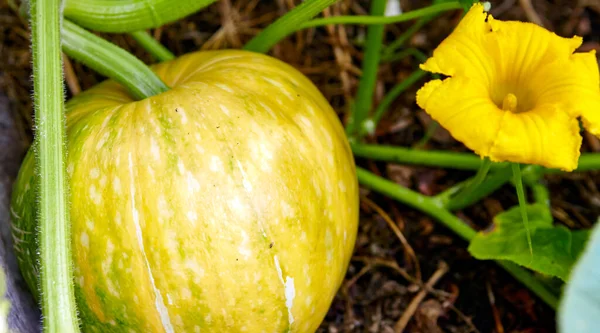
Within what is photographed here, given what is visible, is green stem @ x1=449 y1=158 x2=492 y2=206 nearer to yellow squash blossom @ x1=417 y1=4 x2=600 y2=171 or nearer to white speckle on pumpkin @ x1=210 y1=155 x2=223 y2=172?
yellow squash blossom @ x1=417 y1=4 x2=600 y2=171

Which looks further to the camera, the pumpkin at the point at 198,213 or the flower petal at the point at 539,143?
the pumpkin at the point at 198,213

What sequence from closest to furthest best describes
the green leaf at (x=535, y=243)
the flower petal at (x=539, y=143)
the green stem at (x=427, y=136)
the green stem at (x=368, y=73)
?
1. the flower petal at (x=539, y=143)
2. the green leaf at (x=535, y=243)
3. the green stem at (x=368, y=73)
4. the green stem at (x=427, y=136)

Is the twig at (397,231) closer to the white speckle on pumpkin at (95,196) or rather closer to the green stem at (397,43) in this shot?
the green stem at (397,43)

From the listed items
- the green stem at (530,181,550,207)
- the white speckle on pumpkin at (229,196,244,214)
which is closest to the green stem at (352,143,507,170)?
the green stem at (530,181,550,207)

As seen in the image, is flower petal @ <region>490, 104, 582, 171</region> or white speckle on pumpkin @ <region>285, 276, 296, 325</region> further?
white speckle on pumpkin @ <region>285, 276, 296, 325</region>

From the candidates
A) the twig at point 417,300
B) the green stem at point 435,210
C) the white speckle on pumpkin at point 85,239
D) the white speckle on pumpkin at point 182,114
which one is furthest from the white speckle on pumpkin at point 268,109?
the twig at point 417,300

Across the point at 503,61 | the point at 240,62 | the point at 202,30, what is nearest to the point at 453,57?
the point at 503,61
